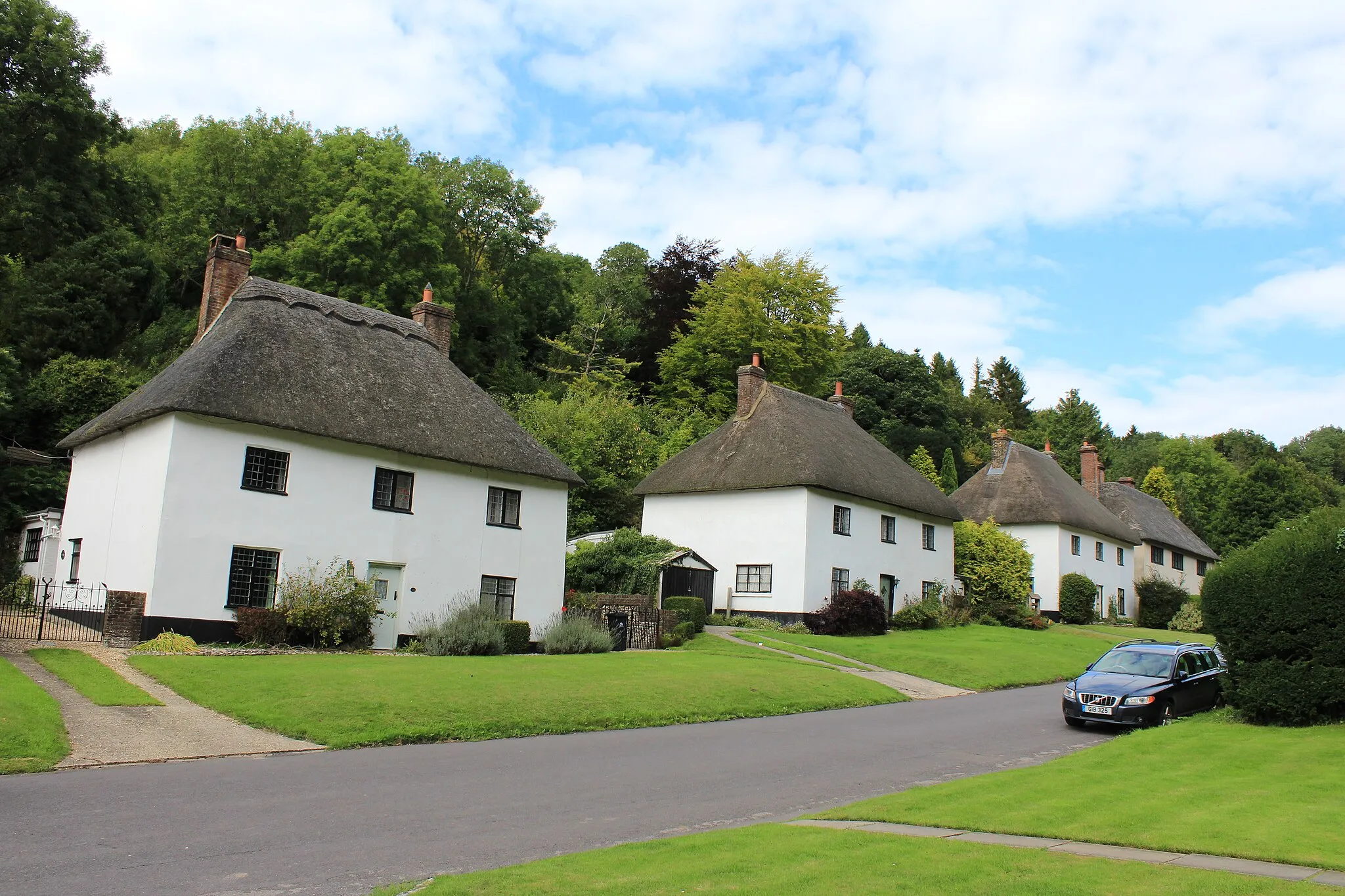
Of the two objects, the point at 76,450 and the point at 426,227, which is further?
the point at 426,227

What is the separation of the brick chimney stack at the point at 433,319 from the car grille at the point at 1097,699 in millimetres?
21708

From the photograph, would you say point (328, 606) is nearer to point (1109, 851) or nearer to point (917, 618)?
point (1109, 851)

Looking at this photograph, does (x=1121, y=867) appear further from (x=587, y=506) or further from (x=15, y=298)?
(x=15, y=298)

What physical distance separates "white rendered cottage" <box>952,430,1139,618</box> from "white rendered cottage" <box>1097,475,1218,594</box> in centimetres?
246

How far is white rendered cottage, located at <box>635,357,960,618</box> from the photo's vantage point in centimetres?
3388

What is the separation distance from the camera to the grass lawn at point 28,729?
11180mm

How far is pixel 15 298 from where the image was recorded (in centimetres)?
3991

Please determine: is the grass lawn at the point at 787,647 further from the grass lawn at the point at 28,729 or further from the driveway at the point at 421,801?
the grass lawn at the point at 28,729

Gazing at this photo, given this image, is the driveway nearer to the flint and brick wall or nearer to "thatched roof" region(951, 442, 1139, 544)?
the flint and brick wall

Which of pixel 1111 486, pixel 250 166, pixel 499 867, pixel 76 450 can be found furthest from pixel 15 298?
pixel 1111 486

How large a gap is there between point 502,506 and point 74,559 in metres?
11.2

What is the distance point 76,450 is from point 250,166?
25.9m

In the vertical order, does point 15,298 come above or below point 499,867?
above

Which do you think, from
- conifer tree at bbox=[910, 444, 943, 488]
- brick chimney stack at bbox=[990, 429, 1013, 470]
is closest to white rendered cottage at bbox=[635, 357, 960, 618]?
brick chimney stack at bbox=[990, 429, 1013, 470]
